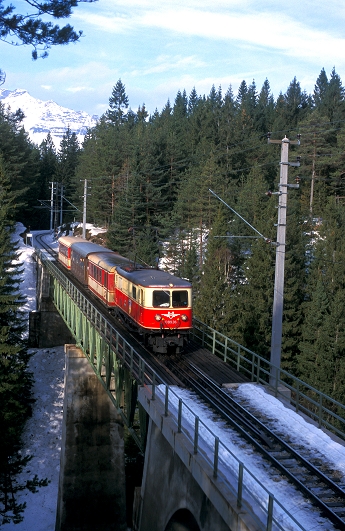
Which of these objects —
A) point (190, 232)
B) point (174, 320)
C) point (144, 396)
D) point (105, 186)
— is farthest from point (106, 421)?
point (105, 186)

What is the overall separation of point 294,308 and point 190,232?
63.4 feet

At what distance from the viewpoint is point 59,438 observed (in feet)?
115

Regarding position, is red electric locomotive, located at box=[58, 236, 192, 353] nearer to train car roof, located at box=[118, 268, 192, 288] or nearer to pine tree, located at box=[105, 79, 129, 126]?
train car roof, located at box=[118, 268, 192, 288]

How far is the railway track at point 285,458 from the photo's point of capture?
31.1 ft

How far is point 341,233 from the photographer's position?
140ft

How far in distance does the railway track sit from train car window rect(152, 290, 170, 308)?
4.14 m

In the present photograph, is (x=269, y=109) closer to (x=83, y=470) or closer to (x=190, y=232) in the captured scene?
(x=190, y=232)

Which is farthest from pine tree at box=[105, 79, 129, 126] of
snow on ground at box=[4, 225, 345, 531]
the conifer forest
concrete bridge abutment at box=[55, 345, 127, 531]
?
concrete bridge abutment at box=[55, 345, 127, 531]

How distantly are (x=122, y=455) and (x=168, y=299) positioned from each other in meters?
8.47

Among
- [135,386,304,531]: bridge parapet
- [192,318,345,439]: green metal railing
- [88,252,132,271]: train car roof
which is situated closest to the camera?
[135,386,304,531]: bridge parapet

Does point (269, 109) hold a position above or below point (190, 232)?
above

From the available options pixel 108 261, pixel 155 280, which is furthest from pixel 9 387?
pixel 155 280

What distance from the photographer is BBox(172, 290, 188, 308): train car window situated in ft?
63.8

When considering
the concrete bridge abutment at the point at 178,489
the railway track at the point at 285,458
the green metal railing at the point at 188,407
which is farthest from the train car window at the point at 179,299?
the concrete bridge abutment at the point at 178,489
